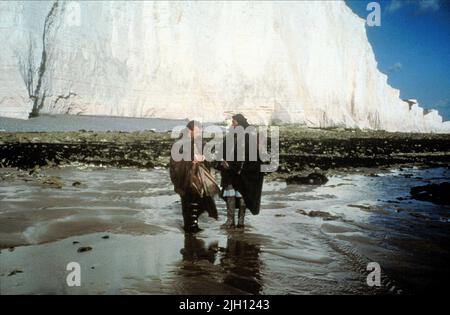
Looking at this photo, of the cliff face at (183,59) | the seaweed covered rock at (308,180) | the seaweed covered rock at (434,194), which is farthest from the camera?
the cliff face at (183,59)

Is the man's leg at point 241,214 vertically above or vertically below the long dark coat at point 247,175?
below

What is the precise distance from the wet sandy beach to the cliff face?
32.6 m

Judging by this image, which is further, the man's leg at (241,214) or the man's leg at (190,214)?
the man's leg at (241,214)

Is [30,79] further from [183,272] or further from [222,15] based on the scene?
[183,272]

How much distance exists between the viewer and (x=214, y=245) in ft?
15.9

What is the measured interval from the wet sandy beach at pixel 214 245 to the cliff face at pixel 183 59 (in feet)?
107

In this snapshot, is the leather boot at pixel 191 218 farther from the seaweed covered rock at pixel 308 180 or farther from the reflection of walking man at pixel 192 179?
the seaweed covered rock at pixel 308 180

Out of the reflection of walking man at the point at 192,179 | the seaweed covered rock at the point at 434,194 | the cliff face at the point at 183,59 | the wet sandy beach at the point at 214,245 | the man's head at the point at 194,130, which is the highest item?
the cliff face at the point at 183,59

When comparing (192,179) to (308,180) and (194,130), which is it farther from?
(308,180)

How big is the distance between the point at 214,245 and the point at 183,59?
134ft

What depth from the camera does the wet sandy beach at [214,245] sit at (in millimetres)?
3566

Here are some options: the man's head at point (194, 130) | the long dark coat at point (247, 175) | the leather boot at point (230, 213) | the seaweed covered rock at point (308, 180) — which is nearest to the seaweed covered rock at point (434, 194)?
the seaweed covered rock at point (308, 180)

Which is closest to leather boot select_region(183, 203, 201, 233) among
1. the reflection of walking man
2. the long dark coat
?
the reflection of walking man
